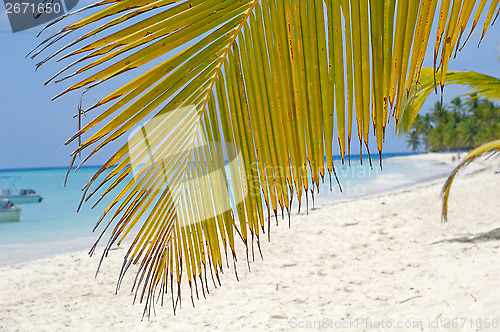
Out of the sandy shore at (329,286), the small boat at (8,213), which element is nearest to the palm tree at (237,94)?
the sandy shore at (329,286)

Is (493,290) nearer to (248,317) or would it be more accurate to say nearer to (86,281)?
(248,317)

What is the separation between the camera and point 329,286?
4.82m

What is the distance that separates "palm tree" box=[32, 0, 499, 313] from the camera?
0.81 metres

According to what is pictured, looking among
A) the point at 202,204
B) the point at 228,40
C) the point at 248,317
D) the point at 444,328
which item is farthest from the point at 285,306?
the point at 228,40

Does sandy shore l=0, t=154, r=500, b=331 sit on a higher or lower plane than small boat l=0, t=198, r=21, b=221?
higher

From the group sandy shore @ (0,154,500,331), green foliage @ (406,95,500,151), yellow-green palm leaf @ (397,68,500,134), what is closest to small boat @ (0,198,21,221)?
sandy shore @ (0,154,500,331)

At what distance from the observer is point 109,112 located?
801 mm

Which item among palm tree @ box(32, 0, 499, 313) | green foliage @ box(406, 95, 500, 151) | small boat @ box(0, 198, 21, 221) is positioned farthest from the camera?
green foliage @ box(406, 95, 500, 151)

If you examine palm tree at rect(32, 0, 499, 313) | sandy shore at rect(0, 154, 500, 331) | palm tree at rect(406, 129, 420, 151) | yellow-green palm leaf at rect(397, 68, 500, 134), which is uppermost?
palm tree at rect(32, 0, 499, 313)

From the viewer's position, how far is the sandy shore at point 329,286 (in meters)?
3.57

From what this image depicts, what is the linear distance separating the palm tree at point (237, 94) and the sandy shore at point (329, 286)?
266 centimetres

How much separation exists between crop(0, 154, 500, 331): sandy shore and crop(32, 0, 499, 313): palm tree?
2.66 m

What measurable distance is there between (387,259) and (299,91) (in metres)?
5.16

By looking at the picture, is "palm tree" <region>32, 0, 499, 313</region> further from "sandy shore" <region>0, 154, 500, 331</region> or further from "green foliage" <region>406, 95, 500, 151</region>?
"green foliage" <region>406, 95, 500, 151</region>
